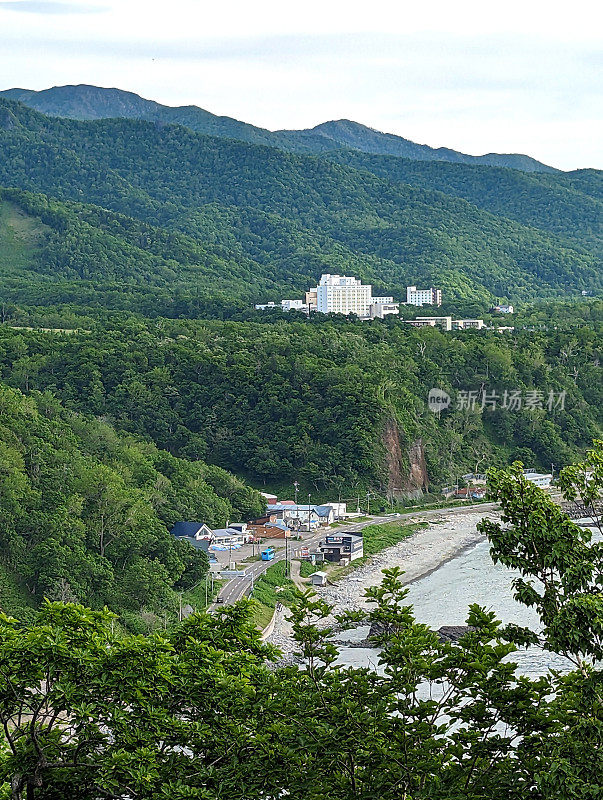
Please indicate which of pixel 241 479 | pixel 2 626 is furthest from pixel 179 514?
pixel 2 626

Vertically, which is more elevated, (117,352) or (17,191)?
(17,191)

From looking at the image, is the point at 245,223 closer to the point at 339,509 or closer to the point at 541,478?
the point at 541,478

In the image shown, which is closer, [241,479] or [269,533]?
[269,533]

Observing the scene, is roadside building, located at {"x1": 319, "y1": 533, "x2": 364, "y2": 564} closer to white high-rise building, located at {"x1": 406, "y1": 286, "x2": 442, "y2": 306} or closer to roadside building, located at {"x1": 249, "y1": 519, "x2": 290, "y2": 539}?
roadside building, located at {"x1": 249, "y1": 519, "x2": 290, "y2": 539}

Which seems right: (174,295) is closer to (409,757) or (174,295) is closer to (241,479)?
(241,479)

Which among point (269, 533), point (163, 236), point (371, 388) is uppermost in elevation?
point (163, 236)

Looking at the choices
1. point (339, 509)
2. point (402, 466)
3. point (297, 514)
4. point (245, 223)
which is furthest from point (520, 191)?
point (297, 514)

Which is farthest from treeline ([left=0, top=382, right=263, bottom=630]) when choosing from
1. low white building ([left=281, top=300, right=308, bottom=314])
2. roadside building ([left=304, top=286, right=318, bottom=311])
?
roadside building ([left=304, top=286, right=318, bottom=311])

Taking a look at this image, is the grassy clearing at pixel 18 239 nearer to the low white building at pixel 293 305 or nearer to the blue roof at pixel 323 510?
the low white building at pixel 293 305
